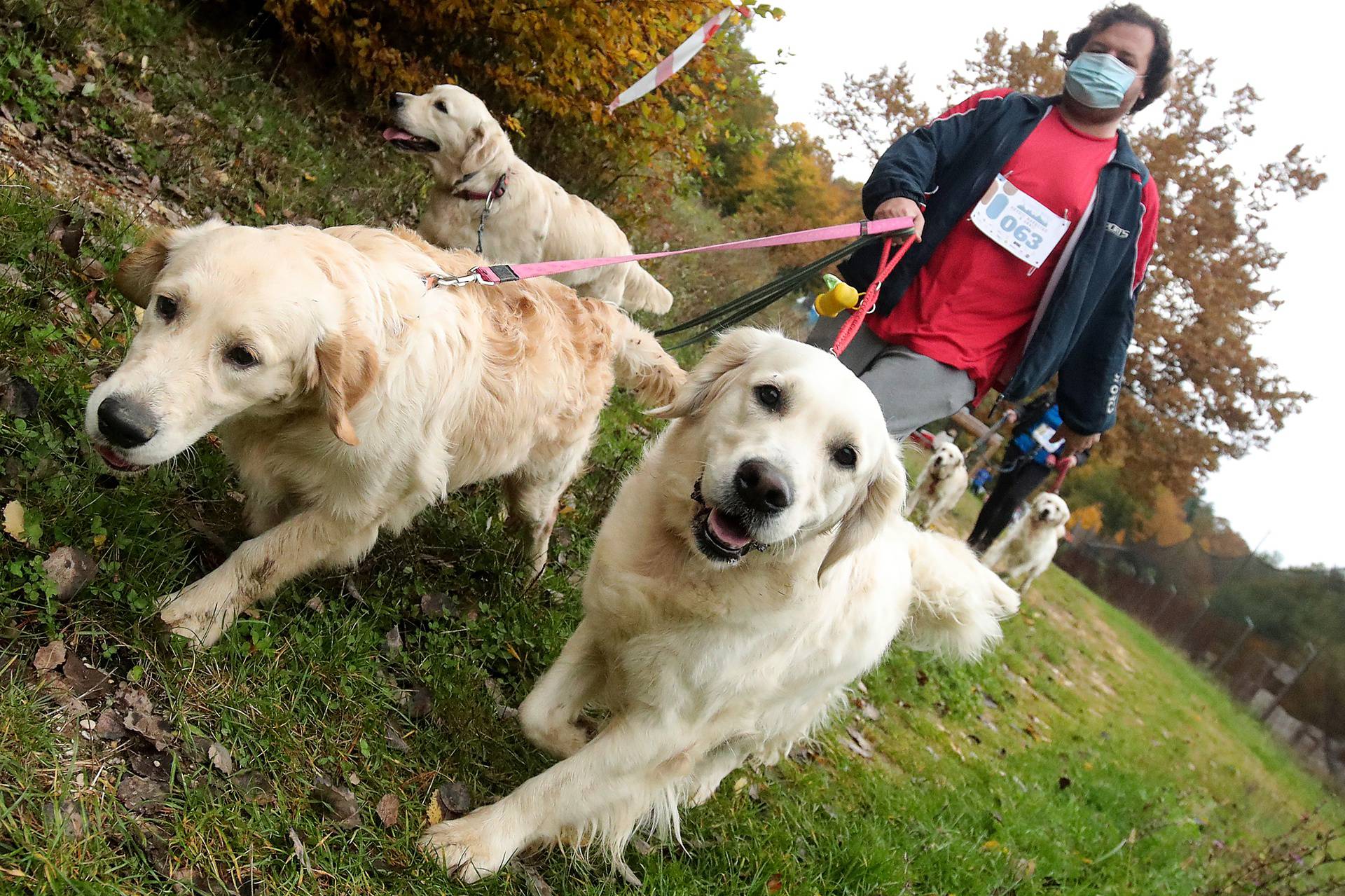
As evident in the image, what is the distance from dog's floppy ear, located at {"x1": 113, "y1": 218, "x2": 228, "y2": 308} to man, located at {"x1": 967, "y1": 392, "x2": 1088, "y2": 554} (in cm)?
629

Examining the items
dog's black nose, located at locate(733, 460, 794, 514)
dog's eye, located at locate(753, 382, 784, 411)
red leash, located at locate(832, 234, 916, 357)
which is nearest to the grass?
dog's black nose, located at locate(733, 460, 794, 514)

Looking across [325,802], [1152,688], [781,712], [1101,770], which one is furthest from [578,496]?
[1152,688]

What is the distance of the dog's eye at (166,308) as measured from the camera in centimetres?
211

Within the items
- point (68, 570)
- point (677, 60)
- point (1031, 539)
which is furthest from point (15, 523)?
point (1031, 539)

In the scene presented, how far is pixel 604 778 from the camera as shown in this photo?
2.65 metres

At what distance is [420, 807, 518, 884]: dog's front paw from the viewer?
246 cm

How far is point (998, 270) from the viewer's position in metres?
3.70

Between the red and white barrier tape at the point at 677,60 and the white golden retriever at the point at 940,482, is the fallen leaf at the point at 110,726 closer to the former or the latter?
the red and white barrier tape at the point at 677,60

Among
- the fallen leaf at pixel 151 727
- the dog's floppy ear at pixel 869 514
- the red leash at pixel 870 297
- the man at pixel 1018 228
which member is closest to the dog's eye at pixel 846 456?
the dog's floppy ear at pixel 869 514

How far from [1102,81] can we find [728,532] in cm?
278

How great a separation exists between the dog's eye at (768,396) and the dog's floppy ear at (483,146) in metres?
4.27

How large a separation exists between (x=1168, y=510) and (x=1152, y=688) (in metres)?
30.6

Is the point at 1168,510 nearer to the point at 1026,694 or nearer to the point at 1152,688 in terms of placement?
the point at 1152,688

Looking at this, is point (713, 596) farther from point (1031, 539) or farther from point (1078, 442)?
point (1031, 539)
